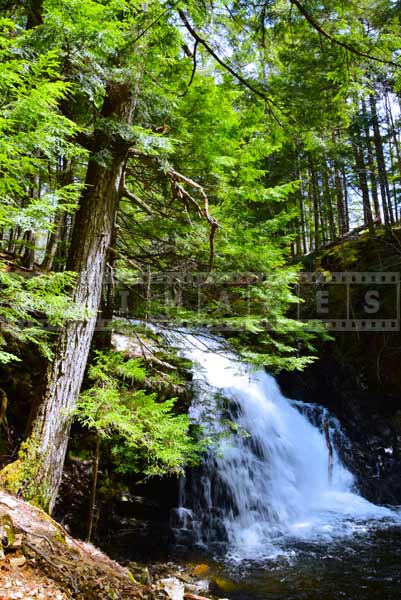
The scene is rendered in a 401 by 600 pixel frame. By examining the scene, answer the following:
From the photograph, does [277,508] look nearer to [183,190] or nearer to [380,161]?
[183,190]

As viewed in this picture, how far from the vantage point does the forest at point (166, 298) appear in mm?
3385

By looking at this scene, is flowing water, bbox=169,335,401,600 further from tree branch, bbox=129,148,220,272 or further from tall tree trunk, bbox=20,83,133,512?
tall tree trunk, bbox=20,83,133,512

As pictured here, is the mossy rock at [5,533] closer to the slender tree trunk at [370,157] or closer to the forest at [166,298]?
the forest at [166,298]

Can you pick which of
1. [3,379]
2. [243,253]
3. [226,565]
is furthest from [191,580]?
[243,253]

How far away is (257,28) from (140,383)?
558cm

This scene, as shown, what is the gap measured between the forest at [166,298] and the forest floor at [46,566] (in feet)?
0.07

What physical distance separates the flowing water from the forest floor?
98.2 inches

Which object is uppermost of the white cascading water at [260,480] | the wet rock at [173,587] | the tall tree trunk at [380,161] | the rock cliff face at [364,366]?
the tall tree trunk at [380,161]

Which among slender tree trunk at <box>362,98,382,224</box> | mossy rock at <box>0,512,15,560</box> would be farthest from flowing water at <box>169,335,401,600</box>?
slender tree trunk at <box>362,98,382,224</box>

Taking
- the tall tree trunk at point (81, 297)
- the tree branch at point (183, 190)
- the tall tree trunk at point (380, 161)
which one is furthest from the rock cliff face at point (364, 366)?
the tall tree trunk at point (81, 297)

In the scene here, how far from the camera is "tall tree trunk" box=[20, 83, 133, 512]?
13.5 feet

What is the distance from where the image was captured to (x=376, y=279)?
11.8 metres

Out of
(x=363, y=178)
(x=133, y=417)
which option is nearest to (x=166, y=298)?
(x=133, y=417)

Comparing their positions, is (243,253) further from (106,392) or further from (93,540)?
(93,540)
